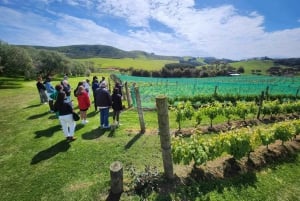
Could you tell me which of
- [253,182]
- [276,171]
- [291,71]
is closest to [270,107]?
[276,171]

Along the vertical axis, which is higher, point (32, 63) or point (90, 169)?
point (32, 63)

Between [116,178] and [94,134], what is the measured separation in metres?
5.15

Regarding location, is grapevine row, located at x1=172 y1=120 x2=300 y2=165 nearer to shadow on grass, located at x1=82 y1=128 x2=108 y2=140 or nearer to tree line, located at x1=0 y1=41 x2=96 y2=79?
shadow on grass, located at x1=82 y1=128 x2=108 y2=140

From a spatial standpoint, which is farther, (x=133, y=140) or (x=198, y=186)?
(x=133, y=140)

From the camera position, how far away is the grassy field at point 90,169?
6273 mm

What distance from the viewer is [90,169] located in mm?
7504

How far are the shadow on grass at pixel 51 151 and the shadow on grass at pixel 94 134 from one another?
1012mm

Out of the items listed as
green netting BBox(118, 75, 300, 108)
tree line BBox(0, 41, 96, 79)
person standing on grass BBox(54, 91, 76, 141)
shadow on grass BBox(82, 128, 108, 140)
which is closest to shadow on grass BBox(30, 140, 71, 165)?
person standing on grass BBox(54, 91, 76, 141)

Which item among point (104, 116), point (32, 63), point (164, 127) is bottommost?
point (104, 116)

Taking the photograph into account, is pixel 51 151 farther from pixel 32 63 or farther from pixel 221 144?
pixel 32 63

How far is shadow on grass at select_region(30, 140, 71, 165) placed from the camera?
8.30m

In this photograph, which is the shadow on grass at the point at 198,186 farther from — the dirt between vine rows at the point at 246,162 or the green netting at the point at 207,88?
the green netting at the point at 207,88

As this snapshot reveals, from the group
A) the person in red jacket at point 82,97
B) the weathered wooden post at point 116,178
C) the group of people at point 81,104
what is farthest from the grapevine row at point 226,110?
the weathered wooden post at point 116,178

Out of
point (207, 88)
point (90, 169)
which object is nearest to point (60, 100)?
point (90, 169)
